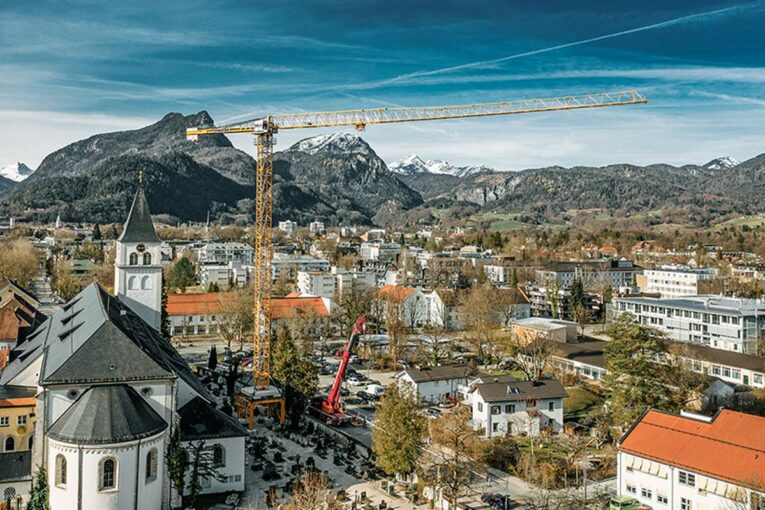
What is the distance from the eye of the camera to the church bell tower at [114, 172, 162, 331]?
114 ft

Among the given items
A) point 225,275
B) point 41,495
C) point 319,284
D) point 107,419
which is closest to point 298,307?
point 319,284

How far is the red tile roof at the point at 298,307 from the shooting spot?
207 feet

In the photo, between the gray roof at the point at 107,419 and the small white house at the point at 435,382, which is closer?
the gray roof at the point at 107,419

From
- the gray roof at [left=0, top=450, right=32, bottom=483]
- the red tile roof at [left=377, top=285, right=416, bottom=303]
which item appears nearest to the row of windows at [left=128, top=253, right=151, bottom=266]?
the gray roof at [left=0, top=450, right=32, bottom=483]

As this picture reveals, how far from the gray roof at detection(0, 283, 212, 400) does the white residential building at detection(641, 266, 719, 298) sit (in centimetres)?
6929

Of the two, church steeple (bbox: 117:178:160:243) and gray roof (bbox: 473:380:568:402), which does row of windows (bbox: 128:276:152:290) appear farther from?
gray roof (bbox: 473:380:568:402)

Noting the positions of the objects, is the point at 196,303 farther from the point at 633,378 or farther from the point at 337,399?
the point at 633,378

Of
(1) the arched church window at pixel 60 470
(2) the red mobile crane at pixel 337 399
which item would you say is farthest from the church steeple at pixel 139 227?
(1) the arched church window at pixel 60 470

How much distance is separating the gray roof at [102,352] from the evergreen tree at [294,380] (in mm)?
7033

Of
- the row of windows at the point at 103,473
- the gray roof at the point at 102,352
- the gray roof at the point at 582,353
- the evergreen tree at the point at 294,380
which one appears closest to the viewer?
the row of windows at the point at 103,473

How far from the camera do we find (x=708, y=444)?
2512 centimetres

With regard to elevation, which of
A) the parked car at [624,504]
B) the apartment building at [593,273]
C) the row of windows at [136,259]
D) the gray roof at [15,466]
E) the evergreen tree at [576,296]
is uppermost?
the row of windows at [136,259]

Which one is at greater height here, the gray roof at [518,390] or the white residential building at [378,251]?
the white residential building at [378,251]

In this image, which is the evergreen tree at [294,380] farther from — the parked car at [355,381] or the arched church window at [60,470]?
the arched church window at [60,470]
